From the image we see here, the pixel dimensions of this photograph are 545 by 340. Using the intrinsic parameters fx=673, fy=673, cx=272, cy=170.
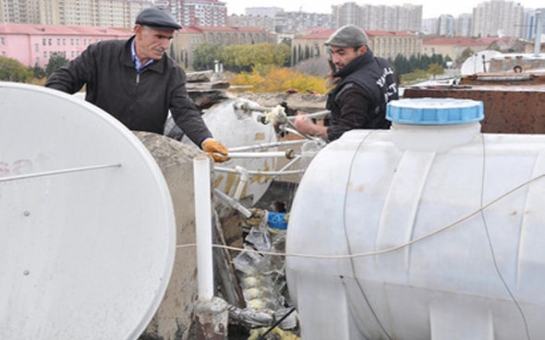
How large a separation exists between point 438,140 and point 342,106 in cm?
181

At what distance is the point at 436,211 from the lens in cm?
270

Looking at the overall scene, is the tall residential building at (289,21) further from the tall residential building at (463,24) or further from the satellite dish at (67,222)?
the satellite dish at (67,222)

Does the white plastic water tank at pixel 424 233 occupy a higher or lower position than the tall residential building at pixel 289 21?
lower

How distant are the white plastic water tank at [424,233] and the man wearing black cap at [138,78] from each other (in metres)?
1.80

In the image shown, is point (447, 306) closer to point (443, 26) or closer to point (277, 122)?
point (277, 122)

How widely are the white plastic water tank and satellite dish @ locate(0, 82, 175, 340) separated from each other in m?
0.75

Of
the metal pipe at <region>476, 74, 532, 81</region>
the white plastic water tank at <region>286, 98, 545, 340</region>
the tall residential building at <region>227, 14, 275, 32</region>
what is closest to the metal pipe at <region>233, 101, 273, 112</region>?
the metal pipe at <region>476, 74, 532, 81</region>

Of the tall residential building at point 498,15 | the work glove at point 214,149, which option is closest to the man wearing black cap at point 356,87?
the work glove at point 214,149

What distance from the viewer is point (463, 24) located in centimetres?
16150

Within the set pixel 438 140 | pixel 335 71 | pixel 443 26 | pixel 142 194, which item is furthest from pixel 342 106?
pixel 443 26

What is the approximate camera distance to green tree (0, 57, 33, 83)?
53031 millimetres

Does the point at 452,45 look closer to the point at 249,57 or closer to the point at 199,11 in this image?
the point at 249,57

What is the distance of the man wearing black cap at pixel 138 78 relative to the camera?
4.57m

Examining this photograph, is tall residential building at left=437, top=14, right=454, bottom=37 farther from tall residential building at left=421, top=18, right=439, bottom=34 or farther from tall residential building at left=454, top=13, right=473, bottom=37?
tall residential building at left=421, top=18, right=439, bottom=34
